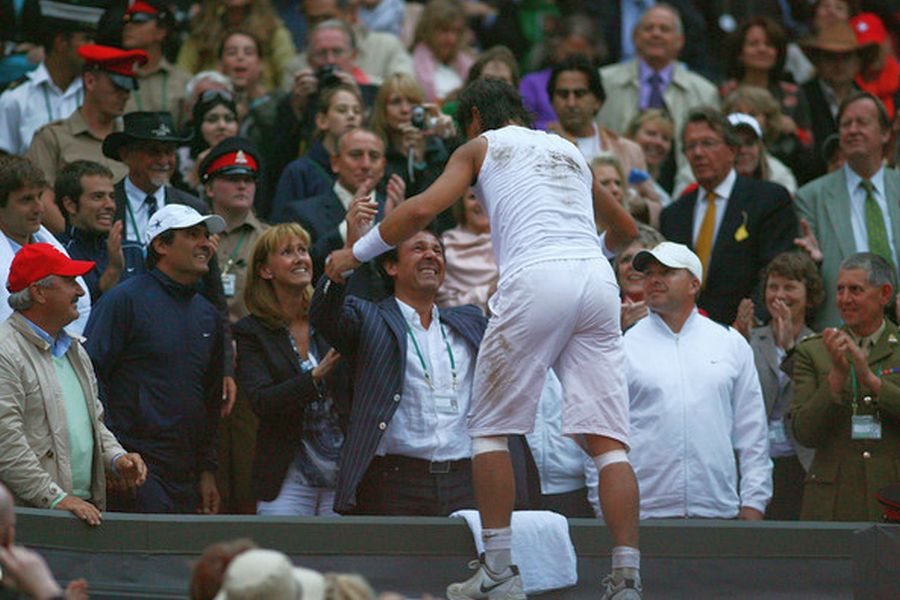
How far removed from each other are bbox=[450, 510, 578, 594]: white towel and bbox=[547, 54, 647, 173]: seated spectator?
15.9 ft

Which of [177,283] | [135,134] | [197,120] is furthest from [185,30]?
[177,283]

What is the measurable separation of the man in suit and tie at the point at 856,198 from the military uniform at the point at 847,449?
2.04 meters

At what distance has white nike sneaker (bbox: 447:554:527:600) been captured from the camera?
7.22 meters

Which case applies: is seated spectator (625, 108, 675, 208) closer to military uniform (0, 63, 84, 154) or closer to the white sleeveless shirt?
military uniform (0, 63, 84, 154)

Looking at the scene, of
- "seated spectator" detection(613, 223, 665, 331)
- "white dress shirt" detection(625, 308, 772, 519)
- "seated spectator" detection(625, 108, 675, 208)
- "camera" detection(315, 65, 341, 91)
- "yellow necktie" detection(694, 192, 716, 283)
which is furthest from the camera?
"seated spectator" detection(625, 108, 675, 208)

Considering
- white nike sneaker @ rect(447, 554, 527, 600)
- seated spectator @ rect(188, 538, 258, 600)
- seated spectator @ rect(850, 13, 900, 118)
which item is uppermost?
seated spectator @ rect(850, 13, 900, 118)

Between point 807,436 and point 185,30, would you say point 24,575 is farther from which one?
point 185,30

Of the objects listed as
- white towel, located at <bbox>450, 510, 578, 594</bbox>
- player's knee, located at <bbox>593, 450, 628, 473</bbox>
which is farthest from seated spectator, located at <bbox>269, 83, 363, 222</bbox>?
player's knee, located at <bbox>593, 450, 628, 473</bbox>

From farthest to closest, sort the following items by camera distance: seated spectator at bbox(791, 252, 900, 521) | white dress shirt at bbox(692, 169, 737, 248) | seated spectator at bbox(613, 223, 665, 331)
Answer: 1. white dress shirt at bbox(692, 169, 737, 248)
2. seated spectator at bbox(613, 223, 665, 331)
3. seated spectator at bbox(791, 252, 900, 521)

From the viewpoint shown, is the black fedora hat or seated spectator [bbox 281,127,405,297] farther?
seated spectator [bbox 281,127,405,297]

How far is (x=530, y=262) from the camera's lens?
7.41 metres

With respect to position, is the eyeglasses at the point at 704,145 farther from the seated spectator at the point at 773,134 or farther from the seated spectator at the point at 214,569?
the seated spectator at the point at 214,569

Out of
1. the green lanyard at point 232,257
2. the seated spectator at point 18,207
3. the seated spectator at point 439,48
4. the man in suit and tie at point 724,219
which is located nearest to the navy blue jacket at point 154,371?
the seated spectator at point 18,207

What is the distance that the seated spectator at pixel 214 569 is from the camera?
5105 millimetres
